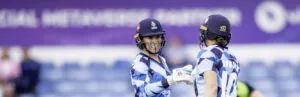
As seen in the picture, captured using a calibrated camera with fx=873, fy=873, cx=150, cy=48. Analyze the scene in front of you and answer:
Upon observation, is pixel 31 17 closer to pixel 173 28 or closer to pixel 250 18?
pixel 173 28

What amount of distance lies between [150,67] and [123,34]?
30.4 feet

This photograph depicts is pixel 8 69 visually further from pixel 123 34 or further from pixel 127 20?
pixel 127 20

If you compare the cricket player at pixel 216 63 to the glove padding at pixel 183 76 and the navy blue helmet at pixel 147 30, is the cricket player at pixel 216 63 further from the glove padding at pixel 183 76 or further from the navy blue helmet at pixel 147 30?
the navy blue helmet at pixel 147 30

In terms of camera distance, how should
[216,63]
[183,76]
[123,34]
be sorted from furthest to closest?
[123,34] < [183,76] < [216,63]

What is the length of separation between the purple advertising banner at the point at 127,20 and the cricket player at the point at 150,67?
9082 mm

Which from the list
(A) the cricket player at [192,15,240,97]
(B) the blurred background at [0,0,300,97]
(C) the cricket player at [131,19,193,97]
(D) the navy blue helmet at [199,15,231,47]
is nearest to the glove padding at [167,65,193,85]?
(C) the cricket player at [131,19,193,97]

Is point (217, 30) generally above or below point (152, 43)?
above

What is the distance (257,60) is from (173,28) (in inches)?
65.4

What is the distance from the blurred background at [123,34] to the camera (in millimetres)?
15859

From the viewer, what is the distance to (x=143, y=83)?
667cm

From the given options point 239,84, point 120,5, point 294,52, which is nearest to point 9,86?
point 120,5

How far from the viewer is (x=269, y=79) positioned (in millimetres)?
16047

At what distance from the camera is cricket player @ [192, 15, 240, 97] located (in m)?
5.86

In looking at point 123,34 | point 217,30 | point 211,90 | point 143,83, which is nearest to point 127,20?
point 123,34
